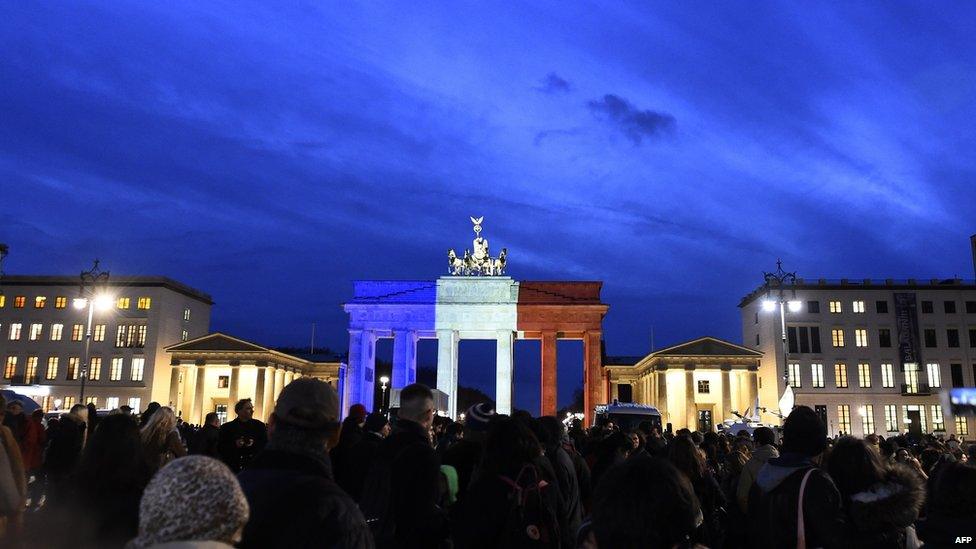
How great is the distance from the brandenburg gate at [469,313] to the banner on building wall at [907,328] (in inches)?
1144

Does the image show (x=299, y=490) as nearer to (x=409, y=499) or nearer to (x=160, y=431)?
(x=409, y=499)

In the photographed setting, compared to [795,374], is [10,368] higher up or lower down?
lower down

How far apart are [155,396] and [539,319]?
39489 millimetres

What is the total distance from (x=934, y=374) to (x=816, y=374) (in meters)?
10.5

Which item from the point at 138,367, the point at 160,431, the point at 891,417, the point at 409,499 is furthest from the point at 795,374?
the point at 409,499

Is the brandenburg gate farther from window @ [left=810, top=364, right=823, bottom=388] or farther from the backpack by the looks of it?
the backpack

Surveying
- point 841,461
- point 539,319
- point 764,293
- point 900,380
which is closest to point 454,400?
point 539,319

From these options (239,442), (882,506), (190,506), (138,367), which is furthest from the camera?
(138,367)

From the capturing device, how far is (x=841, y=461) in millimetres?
5461

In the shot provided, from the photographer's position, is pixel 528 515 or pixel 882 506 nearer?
pixel 528 515

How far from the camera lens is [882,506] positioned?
5074 mm

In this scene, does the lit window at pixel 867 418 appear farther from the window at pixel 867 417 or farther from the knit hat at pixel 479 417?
the knit hat at pixel 479 417

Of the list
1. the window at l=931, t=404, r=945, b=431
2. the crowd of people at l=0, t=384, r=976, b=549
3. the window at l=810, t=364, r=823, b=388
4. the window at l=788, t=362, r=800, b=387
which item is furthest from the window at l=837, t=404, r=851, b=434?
the crowd of people at l=0, t=384, r=976, b=549

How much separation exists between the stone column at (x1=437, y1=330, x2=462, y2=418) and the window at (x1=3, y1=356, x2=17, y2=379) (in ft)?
144
